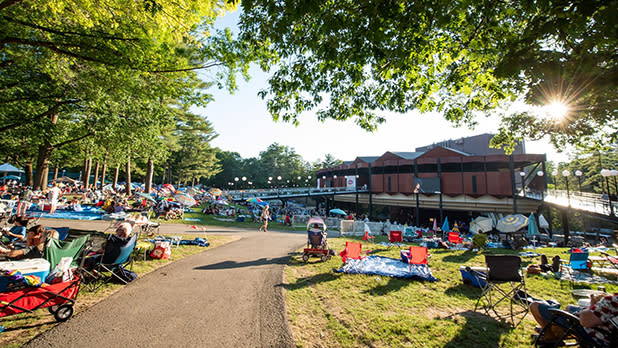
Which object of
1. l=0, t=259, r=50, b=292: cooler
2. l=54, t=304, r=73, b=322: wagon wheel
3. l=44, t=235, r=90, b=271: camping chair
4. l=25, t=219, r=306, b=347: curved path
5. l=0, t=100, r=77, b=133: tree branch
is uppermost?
l=0, t=100, r=77, b=133: tree branch

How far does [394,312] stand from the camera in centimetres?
462

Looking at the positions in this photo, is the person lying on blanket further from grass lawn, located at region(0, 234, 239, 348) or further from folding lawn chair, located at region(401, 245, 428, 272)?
folding lawn chair, located at region(401, 245, 428, 272)

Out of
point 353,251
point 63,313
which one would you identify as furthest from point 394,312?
point 63,313

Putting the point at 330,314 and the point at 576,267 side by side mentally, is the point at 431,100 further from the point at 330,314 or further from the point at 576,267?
the point at 576,267

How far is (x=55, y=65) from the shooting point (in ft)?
23.7

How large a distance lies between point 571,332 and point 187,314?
5.71 m

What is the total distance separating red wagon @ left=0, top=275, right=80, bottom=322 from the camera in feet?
11.3

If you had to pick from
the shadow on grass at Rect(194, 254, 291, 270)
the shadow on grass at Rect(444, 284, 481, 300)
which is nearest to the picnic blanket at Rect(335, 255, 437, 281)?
the shadow on grass at Rect(444, 284, 481, 300)

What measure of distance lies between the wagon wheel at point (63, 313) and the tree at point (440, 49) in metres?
5.56

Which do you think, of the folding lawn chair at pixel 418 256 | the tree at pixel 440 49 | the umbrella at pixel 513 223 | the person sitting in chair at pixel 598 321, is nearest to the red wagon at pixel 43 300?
the tree at pixel 440 49

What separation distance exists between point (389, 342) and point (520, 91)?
719cm

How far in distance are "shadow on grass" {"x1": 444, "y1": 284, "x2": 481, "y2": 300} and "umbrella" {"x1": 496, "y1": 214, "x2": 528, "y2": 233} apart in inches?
437

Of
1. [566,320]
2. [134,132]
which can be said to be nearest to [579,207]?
[566,320]

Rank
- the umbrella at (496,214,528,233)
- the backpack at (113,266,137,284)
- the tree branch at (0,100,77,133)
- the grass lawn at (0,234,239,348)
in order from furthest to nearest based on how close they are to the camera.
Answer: the umbrella at (496,214,528,233) < the tree branch at (0,100,77,133) < the backpack at (113,266,137,284) < the grass lawn at (0,234,239,348)
